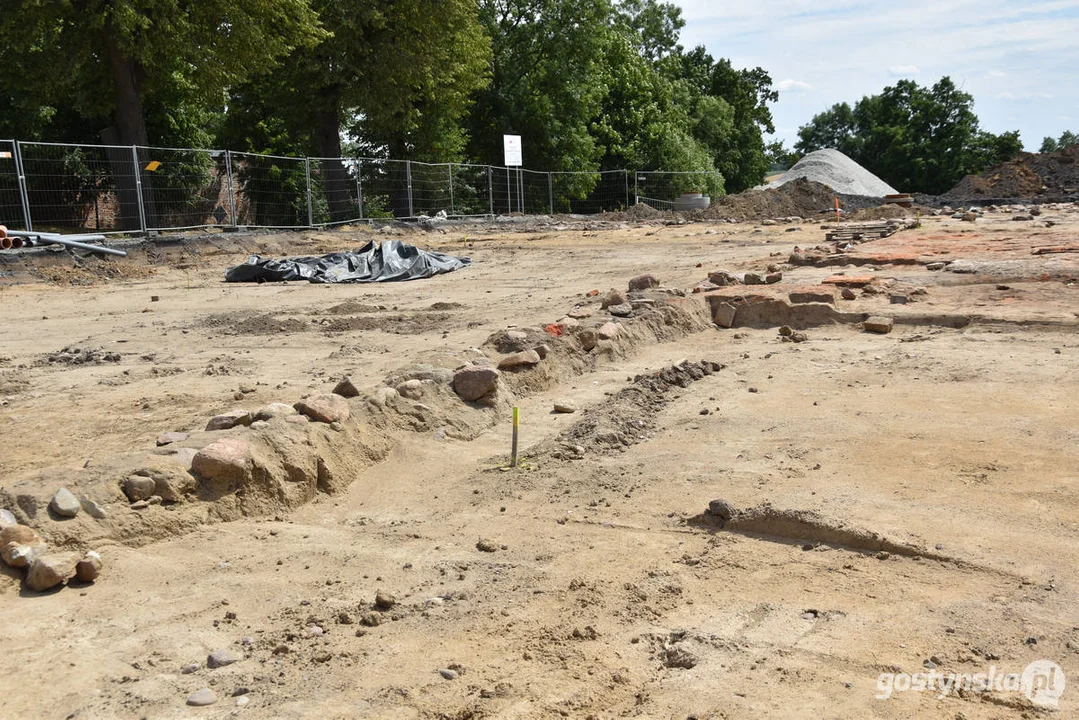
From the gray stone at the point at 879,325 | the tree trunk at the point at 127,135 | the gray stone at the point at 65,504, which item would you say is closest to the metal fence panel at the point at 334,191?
the tree trunk at the point at 127,135

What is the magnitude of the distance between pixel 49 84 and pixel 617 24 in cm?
2847

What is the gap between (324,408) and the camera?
17.2ft

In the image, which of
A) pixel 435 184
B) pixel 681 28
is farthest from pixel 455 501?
pixel 681 28

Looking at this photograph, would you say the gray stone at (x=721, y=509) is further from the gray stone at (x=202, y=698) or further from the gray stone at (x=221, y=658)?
the gray stone at (x=202, y=698)

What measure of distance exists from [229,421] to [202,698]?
2426mm

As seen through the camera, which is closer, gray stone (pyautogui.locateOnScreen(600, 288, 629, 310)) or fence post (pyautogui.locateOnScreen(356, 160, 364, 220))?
gray stone (pyautogui.locateOnScreen(600, 288, 629, 310))

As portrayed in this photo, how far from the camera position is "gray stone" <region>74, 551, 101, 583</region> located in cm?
369

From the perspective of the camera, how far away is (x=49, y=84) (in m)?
18.9

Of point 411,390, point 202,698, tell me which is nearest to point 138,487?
point 202,698

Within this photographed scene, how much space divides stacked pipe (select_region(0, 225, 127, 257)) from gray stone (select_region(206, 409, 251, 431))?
36.2ft

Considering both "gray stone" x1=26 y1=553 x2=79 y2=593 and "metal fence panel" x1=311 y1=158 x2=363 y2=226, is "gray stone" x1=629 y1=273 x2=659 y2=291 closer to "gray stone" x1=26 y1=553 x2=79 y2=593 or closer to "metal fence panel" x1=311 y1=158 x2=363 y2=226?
"gray stone" x1=26 y1=553 x2=79 y2=593

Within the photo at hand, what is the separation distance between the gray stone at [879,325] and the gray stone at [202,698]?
685 centimetres

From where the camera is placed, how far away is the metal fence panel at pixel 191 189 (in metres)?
19.2

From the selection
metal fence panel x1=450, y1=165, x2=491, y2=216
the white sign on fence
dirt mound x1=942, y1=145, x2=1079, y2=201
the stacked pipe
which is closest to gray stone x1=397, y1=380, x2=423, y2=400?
the stacked pipe
